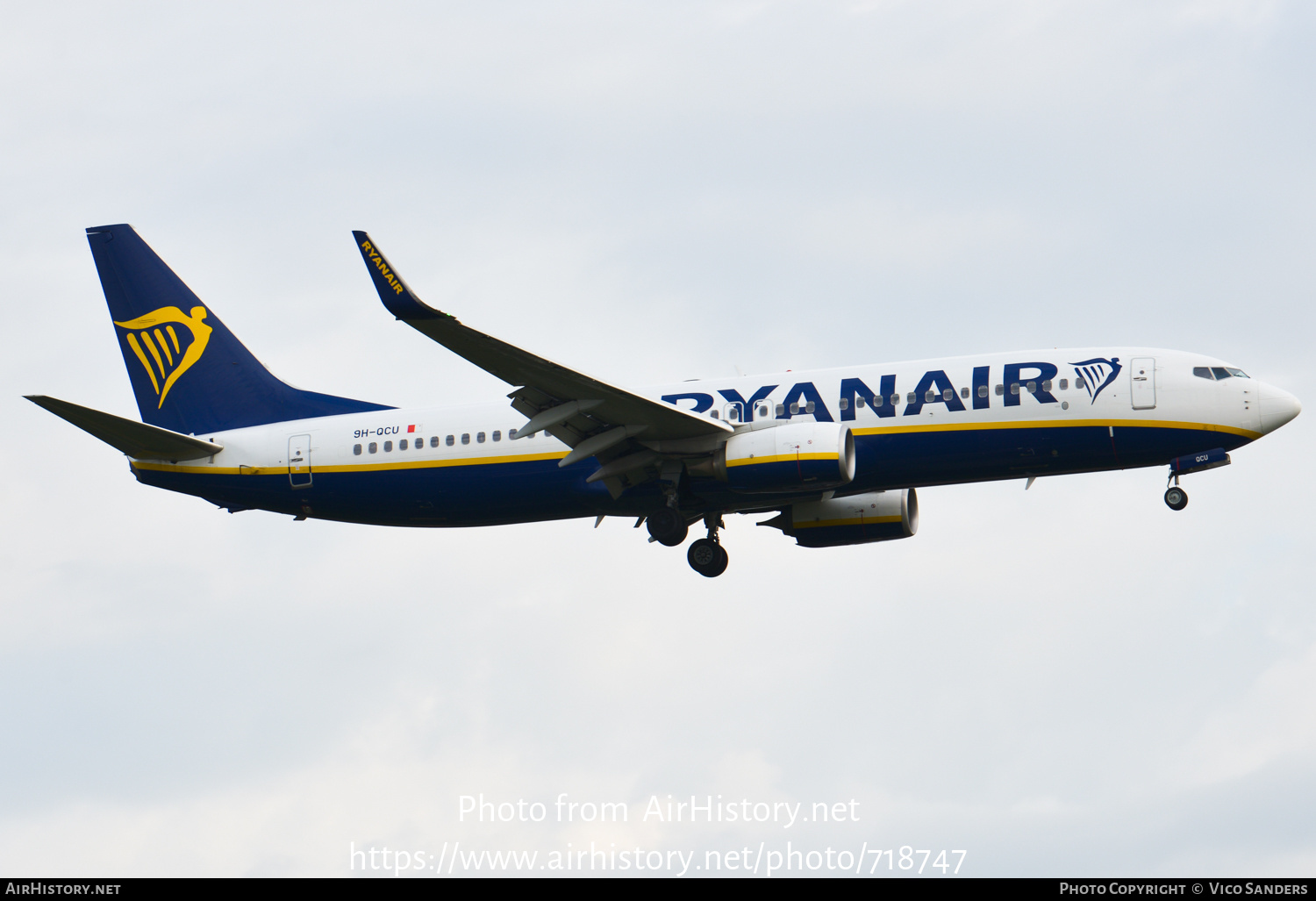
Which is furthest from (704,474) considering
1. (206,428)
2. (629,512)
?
(206,428)

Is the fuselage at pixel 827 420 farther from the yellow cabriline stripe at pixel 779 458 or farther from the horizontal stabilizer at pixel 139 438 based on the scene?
the yellow cabriline stripe at pixel 779 458

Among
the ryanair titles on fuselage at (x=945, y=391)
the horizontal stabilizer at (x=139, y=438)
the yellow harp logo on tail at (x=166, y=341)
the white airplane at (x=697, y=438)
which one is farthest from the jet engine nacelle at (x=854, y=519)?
the yellow harp logo on tail at (x=166, y=341)

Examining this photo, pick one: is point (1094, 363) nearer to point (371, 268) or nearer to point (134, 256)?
point (371, 268)

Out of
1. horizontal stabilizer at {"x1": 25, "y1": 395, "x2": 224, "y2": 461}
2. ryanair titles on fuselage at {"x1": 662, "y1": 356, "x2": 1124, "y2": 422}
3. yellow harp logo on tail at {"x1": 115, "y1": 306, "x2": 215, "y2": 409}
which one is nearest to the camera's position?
ryanair titles on fuselage at {"x1": 662, "y1": 356, "x2": 1124, "y2": 422}


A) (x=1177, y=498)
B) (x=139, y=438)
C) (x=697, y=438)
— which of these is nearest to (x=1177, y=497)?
(x=1177, y=498)

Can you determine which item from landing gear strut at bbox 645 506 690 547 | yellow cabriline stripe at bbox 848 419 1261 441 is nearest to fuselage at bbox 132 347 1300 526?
yellow cabriline stripe at bbox 848 419 1261 441

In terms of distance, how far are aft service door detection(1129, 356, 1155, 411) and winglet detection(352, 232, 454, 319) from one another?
51.4 feet

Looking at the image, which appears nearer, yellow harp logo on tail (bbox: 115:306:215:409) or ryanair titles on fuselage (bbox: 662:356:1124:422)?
ryanair titles on fuselage (bbox: 662:356:1124:422)

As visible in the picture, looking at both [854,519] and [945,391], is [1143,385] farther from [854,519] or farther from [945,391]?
[854,519]

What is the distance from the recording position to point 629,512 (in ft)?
117

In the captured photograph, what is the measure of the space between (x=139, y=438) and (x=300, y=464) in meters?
3.99

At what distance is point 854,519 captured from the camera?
3856 cm

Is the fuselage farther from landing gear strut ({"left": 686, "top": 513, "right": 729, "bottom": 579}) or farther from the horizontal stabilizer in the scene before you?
landing gear strut ({"left": 686, "top": 513, "right": 729, "bottom": 579})

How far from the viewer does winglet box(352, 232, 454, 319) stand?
26828 millimetres
